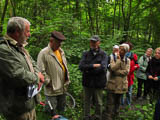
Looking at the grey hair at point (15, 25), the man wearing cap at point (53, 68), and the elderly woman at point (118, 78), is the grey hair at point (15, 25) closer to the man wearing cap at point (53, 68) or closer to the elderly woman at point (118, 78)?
the man wearing cap at point (53, 68)

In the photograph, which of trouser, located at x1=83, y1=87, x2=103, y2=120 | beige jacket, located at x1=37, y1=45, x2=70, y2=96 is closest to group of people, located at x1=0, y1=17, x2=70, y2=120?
beige jacket, located at x1=37, y1=45, x2=70, y2=96

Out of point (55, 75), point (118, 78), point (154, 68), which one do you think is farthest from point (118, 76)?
point (154, 68)

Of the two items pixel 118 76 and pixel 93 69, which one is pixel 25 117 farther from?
pixel 118 76

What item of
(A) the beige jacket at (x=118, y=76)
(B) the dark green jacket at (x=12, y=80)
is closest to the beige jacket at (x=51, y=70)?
(B) the dark green jacket at (x=12, y=80)

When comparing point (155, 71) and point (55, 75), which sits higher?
point (55, 75)

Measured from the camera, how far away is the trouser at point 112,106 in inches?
157

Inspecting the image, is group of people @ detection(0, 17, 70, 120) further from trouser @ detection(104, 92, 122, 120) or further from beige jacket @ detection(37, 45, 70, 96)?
trouser @ detection(104, 92, 122, 120)

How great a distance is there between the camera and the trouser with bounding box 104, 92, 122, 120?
399 centimetres

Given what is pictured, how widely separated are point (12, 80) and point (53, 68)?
142 centimetres

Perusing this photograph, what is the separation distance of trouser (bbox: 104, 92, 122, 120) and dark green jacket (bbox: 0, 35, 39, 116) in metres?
2.67

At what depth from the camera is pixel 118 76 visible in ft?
12.7

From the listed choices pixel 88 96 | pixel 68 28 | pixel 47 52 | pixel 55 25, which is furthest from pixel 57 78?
pixel 68 28

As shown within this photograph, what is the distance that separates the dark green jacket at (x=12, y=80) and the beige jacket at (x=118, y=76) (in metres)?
2.50

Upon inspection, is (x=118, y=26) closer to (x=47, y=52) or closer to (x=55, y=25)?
(x=55, y=25)
